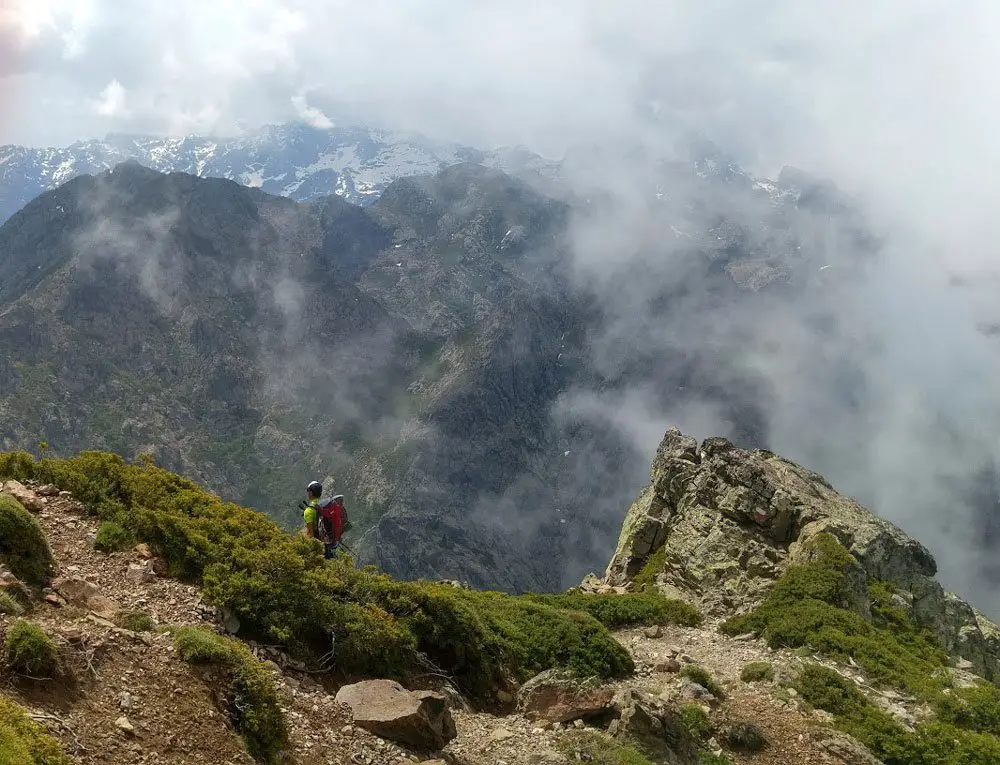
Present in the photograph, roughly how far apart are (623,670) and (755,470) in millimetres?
24054

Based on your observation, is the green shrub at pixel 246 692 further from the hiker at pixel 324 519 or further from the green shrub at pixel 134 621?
the hiker at pixel 324 519

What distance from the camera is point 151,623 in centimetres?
1373

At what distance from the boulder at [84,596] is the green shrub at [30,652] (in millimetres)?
3043

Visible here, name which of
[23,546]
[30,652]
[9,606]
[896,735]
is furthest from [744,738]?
[23,546]

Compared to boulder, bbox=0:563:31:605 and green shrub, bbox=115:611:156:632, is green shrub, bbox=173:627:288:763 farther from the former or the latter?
boulder, bbox=0:563:31:605

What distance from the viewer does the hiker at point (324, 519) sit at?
70.3 ft

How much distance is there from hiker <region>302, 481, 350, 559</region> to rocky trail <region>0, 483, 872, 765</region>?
210 inches

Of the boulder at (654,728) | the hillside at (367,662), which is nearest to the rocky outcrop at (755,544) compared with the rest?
the hillside at (367,662)

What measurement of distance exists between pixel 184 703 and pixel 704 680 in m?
18.5

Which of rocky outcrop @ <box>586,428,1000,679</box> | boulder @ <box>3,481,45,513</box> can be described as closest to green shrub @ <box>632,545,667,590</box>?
rocky outcrop @ <box>586,428,1000,679</box>

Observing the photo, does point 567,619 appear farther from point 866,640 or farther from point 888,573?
point 888,573

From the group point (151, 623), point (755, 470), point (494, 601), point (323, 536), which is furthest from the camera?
point (755, 470)

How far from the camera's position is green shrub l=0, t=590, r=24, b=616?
37.7 ft

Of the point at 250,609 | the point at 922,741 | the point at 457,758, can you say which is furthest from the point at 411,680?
the point at 922,741
